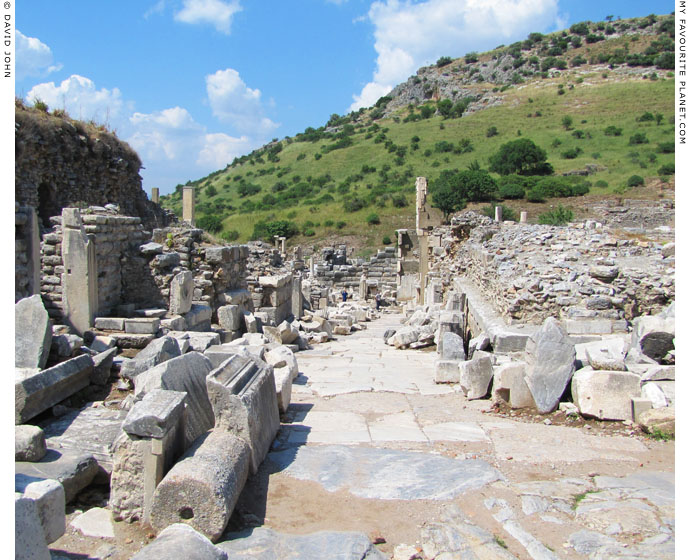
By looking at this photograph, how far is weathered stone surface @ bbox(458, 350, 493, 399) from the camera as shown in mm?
6598

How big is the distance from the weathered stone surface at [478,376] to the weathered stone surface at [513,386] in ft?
1.15

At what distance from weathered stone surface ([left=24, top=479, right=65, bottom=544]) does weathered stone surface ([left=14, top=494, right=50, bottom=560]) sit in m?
0.41

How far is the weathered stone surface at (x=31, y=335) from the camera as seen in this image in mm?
5160

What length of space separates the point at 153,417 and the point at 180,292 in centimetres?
541

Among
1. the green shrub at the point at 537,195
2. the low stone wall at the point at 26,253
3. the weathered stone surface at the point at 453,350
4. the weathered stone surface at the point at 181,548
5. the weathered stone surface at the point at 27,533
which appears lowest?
the weathered stone surface at the point at 181,548

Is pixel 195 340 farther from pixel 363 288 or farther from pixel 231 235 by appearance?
pixel 231 235

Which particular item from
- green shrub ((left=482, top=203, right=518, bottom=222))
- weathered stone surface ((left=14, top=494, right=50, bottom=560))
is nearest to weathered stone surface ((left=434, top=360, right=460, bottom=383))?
weathered stone surface ((left=14, top=494, right=50, bottom=560))

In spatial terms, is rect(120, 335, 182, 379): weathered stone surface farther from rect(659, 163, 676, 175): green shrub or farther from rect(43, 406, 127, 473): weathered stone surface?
rect(659, 163, 676, 175): green shrub

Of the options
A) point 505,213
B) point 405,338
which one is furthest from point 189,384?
point 505,213

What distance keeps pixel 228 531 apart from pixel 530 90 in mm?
78236

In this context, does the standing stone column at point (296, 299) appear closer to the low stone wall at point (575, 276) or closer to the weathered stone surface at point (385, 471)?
the low stone wall at point (575, 276)

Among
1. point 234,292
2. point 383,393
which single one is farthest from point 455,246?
point 383,393

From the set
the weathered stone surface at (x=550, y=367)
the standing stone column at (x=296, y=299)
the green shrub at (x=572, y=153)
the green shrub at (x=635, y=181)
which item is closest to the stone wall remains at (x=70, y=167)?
the standing stone column at (x=296, y=299)

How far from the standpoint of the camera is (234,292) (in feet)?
35.4
